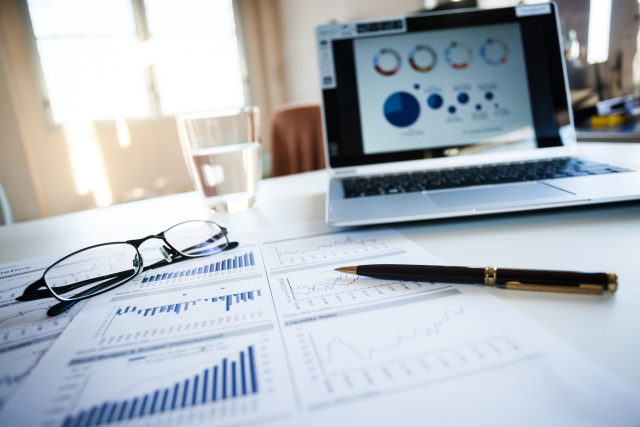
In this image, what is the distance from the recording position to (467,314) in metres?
0.25

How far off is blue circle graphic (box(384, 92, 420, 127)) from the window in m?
3.11

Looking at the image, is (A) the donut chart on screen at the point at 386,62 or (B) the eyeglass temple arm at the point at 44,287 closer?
(B) the eyeglass temple arm at the point at 44,287

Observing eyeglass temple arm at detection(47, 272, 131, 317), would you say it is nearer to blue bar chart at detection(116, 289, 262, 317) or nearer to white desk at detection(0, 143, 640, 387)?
blue bar chart at detection(116, 289, 262, 317)

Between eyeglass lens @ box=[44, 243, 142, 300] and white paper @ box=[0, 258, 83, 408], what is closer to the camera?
white paper @ box=[0, 258, 83, 408]

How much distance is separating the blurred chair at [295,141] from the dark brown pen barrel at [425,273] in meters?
1.16

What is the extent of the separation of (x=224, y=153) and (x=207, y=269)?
0.26 meters

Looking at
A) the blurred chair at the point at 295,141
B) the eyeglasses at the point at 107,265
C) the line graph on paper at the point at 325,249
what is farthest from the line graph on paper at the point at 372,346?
the blurred chair at the point at 295,141

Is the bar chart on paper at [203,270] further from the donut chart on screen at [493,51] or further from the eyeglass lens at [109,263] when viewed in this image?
the donut chart on screen at [493,51]

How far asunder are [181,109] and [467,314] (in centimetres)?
360

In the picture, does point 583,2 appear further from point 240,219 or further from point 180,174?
point 180,174

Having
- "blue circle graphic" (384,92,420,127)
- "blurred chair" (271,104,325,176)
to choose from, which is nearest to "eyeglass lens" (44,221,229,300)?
"blue circle graphic" (384,92,420,127)

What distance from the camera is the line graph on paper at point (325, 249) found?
37 cm

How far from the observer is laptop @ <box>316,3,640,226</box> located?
64cm

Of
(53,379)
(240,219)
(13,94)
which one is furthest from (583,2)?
(13,94)
